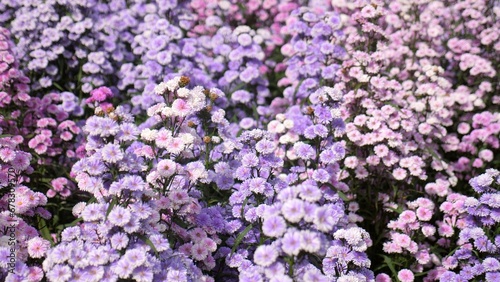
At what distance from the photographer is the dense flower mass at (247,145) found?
3.10 meters

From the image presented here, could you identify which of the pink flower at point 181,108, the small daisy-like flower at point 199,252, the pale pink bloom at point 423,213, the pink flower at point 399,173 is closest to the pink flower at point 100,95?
the pink flower at point 181,108

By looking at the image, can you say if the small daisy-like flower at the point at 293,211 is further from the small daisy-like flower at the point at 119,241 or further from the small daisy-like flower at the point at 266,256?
the small daisy-like flower at the point at 119,241

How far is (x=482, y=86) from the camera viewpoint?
18.0 ft

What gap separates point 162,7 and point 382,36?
2.40 meters

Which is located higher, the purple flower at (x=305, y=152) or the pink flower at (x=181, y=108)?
the pink flower at (x=181, y=108)

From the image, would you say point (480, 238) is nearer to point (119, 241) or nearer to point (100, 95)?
point (119, 241)

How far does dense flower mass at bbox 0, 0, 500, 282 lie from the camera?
3100mm

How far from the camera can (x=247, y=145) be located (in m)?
4.04

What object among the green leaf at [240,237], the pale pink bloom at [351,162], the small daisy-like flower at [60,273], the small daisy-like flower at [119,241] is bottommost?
the pale pink bloom at [351,162]

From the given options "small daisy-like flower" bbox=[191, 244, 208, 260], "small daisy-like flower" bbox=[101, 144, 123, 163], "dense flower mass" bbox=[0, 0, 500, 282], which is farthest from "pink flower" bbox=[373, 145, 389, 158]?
"small daisy-like flower" bbox=[101, 144, 123, 163]

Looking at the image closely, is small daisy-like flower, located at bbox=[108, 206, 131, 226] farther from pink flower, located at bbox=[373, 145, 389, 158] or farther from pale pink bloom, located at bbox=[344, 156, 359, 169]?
pink flower, located at bbox=[373, 145, 389, 158]

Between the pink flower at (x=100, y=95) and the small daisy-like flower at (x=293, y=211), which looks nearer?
the small daisy-like flower at (x=293, y=211)

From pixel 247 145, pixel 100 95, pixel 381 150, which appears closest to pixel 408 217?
pixel 381 150

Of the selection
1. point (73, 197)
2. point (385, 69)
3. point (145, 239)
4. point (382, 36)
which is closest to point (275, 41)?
point (385, 69)
